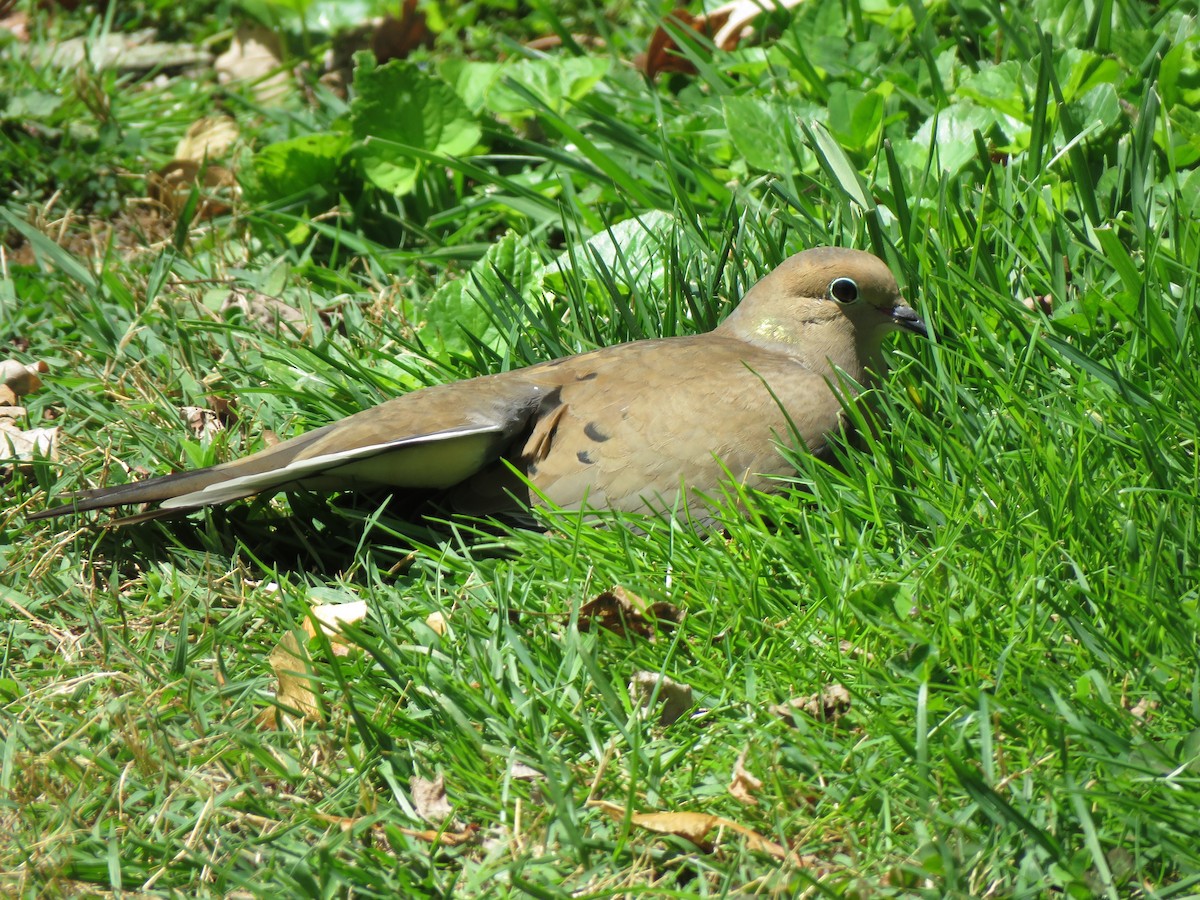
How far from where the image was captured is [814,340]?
3.93m

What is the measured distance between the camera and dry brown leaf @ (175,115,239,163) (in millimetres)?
5695

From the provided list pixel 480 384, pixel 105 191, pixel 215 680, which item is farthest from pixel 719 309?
pixel 105 191

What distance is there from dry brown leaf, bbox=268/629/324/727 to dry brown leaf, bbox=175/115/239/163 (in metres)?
3.11

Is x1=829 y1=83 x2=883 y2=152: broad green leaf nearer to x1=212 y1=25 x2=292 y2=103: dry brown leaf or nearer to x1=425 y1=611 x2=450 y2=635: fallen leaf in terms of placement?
x1=425 y1=611 x2=450 y2=635: fallen leaf

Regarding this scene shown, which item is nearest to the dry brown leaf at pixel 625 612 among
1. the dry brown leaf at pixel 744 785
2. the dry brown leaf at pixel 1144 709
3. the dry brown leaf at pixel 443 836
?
the dry brown leaf at pixel 744 785

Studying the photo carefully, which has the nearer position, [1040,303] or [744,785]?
[744,785]

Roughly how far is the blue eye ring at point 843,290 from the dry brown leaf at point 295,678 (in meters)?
1.80

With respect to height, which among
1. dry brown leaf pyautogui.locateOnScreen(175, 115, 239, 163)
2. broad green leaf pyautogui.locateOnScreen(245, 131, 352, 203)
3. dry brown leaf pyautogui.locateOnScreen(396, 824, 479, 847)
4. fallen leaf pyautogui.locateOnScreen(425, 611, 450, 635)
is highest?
dry brown leaf pyautogui.locateOnScreen(175, 115, 239, 163)

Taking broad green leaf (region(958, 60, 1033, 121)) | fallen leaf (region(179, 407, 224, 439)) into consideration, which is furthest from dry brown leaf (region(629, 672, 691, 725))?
broad green leaf (region(958, 60, 1033, 121))

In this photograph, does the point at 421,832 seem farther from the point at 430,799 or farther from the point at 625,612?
the point at 625,612

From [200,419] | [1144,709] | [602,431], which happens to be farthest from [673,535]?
[200,419]

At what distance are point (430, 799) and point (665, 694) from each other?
0.58 m

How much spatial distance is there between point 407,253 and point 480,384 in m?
1.45

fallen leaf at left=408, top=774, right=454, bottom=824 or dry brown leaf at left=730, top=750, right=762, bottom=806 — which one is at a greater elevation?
fallen leaf at left=408, top=774, right=454, bottom=824
